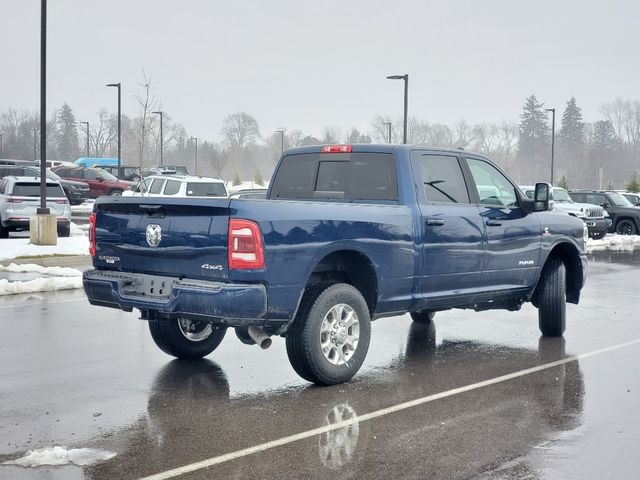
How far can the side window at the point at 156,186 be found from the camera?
2756 cm

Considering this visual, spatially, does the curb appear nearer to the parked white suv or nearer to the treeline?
the parked white suv

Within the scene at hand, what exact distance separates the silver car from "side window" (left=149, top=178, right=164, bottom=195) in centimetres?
404

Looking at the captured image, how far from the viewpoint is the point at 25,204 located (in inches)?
928

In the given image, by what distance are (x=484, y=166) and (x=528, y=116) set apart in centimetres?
13371

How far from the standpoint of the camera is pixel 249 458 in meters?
5.42

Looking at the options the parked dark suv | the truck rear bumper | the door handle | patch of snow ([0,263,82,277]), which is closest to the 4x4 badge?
the truck rear bumper

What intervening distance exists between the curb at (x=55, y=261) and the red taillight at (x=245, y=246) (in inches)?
451

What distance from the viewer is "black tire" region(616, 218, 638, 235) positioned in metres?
32.2

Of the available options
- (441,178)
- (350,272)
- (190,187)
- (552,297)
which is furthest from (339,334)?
(190,187)

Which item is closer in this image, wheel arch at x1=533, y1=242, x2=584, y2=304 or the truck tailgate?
the truck tailgate

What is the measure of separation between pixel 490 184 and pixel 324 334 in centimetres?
286

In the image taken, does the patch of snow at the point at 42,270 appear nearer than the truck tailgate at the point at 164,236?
No

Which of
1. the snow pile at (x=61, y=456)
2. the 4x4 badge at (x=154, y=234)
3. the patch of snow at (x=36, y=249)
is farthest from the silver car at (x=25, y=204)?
the snow pile at (x=61, y=456)

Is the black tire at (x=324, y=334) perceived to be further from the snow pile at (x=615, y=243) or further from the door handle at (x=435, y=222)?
the snow pile at (x=615, y=243)
